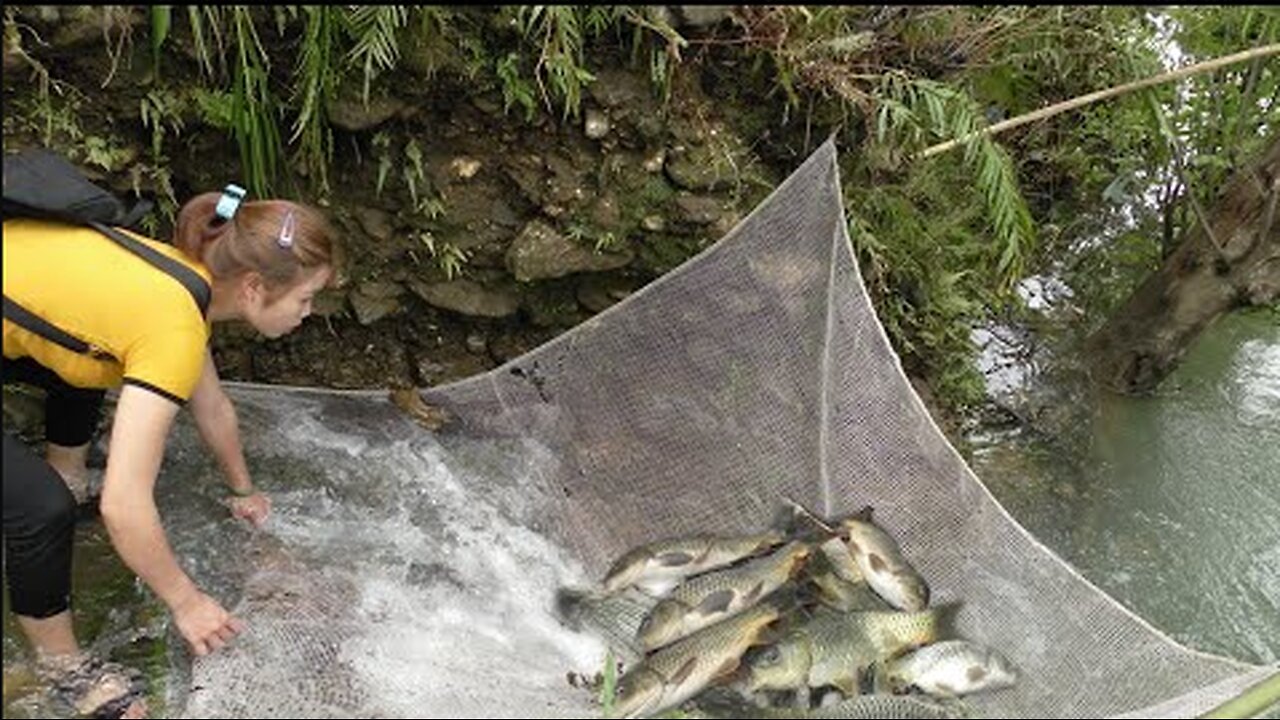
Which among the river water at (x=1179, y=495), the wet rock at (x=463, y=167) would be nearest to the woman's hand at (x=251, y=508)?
the wet rock at (x=463, y=167)

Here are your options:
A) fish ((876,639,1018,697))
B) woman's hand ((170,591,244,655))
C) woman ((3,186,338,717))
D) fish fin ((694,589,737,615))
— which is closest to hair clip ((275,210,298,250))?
woman ((3,186,338,717))

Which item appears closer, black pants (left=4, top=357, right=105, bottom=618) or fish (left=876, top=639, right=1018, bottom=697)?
black pants (left=4, top=357, right=105, bottom=618)

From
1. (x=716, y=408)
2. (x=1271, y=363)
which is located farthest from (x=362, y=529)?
(x=1271, y=363)

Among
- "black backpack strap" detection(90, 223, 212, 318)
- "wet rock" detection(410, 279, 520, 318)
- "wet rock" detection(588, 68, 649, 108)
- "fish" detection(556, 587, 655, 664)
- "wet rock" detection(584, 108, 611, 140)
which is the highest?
"wet rock" detection(588, 68, 649, 108)

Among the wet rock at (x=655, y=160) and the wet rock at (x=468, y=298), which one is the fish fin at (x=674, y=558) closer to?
the wet rock at (x=468, y=298)

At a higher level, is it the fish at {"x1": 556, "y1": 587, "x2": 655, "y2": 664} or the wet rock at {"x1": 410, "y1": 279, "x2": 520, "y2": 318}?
the wet rock at {"x1": 410, "y1": 279, "x2": 520, "y2": 318}

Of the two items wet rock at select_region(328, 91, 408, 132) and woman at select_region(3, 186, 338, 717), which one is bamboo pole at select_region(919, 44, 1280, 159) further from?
woman at select_region(3, 186, 338, 717)

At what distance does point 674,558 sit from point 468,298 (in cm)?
106

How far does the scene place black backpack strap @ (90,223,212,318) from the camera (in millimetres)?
2348

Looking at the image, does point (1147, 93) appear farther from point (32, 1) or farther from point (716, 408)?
point (32, 1)

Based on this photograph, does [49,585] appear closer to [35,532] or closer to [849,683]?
[35,532]

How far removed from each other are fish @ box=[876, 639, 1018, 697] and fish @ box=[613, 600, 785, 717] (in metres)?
0.30

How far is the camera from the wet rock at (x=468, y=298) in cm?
363

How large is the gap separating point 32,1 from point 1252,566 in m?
4.01
